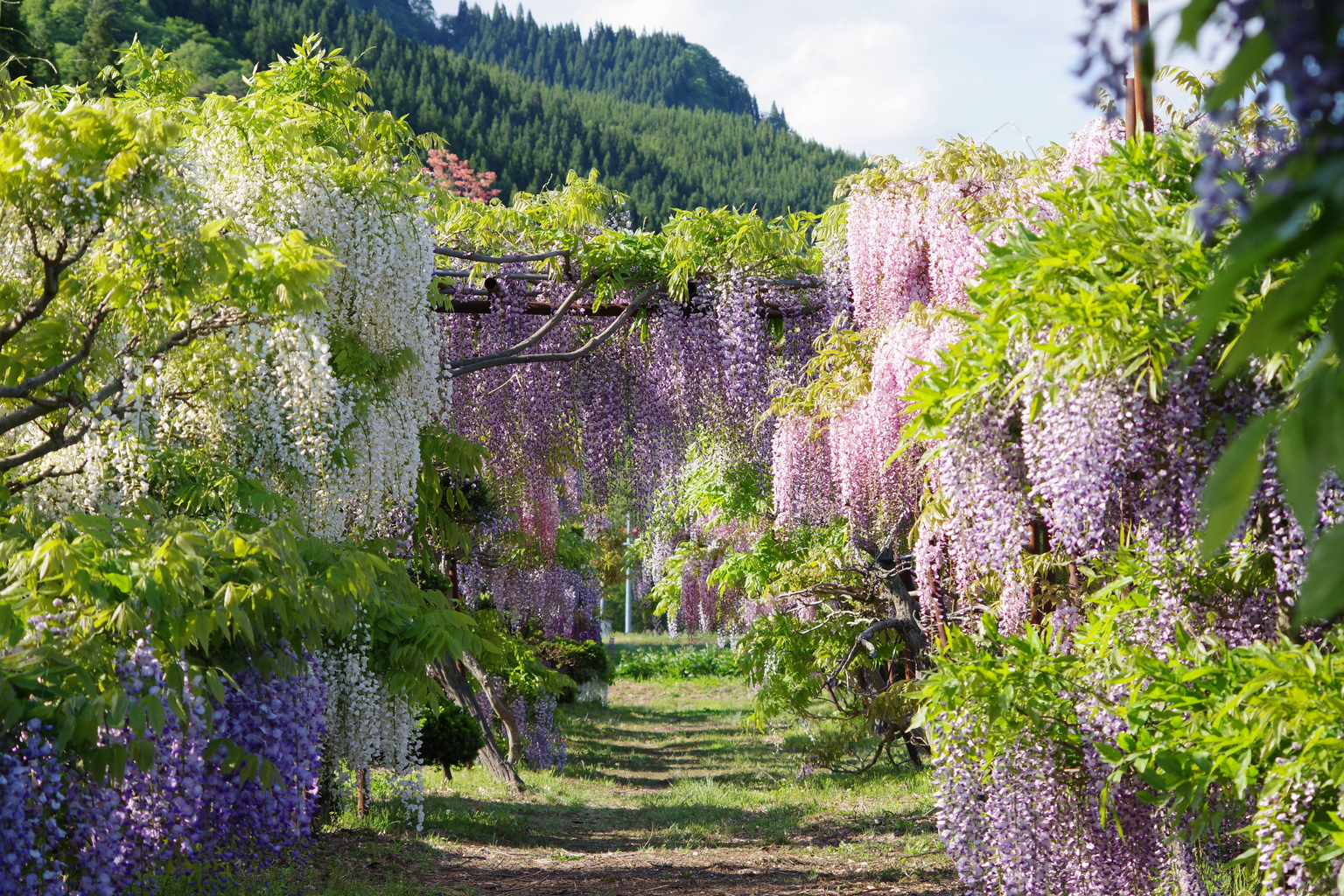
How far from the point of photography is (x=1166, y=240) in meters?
3.72

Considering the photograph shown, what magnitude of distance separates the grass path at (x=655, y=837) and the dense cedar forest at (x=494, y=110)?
46.4 feet

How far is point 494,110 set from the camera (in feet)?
173

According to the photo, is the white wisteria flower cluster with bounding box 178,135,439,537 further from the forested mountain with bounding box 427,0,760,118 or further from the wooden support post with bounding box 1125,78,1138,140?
the forested mountain with bounding box 427,0,760,118

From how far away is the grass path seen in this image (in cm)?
679

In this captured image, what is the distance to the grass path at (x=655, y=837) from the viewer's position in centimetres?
679

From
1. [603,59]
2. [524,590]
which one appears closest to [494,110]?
[524,590]

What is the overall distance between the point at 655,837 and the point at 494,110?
4933 cm

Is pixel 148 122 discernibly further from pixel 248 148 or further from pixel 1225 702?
pixel 1225 702

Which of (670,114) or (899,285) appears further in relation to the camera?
(670,114)

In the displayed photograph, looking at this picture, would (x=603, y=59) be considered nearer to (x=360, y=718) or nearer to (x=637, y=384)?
(x=637, y=384)

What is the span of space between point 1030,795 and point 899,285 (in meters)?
3.63

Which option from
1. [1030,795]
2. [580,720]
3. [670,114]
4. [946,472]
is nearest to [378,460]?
[946,472]

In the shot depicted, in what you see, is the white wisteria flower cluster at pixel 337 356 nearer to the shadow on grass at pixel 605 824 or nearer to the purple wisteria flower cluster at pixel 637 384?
the purple wisteria flower cluster at pixel 637 384

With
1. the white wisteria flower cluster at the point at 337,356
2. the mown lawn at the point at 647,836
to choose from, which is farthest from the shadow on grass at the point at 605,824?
the white wisteria flower cluster at the point at 337,356
